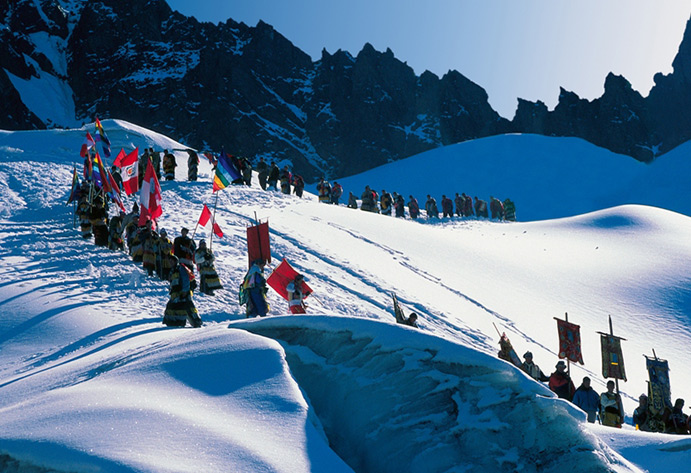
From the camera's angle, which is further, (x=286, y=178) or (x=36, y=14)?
(x=36, y=14)

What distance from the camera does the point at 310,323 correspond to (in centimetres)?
654

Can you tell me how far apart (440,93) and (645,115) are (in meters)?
34.0

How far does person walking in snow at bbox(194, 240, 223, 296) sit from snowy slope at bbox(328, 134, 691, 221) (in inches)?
1533

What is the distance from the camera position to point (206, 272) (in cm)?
1293

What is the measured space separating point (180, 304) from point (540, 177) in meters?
49.7

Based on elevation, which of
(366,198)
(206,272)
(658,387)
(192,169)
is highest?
(192,169)

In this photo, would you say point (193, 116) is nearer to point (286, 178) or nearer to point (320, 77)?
point (320, 77)

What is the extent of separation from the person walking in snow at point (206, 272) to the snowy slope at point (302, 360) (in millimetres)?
377

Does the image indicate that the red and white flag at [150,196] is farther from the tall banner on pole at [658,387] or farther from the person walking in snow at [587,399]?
the tall banner on pole at [658,387]

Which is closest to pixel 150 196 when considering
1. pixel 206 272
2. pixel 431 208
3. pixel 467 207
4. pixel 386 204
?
pixel 206 272

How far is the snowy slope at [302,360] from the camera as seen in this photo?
179 inches

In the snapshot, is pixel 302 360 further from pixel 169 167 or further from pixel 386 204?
pixel 386 204

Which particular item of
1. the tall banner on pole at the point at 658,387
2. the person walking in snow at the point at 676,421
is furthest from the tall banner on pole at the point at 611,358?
the person walking in snow at the point at 676,421

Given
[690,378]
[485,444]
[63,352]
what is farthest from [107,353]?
[690,378]
